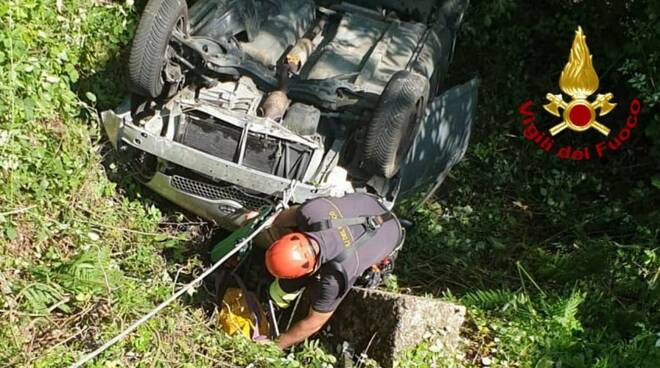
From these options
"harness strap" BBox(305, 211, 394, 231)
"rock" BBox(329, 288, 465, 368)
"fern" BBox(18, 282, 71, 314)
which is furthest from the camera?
"rock" BBox(329, 288, 465, 368)

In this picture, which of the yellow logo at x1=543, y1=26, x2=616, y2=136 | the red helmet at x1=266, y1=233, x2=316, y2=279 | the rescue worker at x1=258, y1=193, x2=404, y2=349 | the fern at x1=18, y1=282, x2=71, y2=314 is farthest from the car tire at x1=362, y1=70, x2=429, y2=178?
the fern at x1=18, y1=282, x2=71, y2=314

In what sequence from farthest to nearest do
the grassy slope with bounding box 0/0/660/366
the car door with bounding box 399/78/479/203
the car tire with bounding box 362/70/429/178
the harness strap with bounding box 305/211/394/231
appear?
the car door with bounding box 399/78/479/203, the car tire with bounding box 362/70/429/178, the harness strap with bounding box 305/211/394/231, the grassy slope with bounding box 0/0/660/366

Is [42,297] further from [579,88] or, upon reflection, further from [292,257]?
[579,88]

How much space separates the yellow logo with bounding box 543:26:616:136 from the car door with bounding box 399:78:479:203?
0.63 metres

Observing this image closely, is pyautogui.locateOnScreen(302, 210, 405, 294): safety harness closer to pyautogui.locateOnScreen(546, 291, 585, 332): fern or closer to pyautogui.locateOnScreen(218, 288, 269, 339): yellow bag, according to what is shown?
pyautogui.locateOnScreen(218, 288, 269, 339): yellow bag

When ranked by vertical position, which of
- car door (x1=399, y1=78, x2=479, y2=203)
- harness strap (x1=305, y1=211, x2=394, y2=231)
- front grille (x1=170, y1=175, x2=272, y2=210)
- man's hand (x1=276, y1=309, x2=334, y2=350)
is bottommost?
man's hand (x1=276, y1=309, x2=334, y2=350)

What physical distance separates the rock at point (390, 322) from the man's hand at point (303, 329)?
0.26 metres

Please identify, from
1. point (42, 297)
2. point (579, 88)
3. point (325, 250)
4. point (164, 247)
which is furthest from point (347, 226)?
point (579, 88)

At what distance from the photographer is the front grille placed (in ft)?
17.3

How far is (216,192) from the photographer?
5.28 metres

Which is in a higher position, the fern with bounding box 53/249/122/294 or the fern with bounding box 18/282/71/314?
the fern with bounding box 53/249/122/294

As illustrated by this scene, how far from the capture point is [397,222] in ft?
17.3

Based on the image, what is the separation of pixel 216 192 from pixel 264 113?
23.5 inches

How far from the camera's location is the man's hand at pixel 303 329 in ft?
16.3
